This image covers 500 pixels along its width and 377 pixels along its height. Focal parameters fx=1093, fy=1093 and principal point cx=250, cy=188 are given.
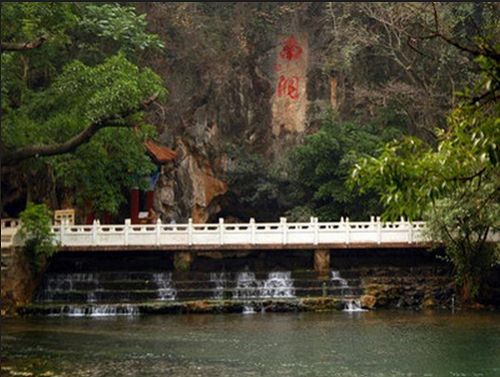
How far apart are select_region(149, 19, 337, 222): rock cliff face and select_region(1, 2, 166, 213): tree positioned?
7.15 m

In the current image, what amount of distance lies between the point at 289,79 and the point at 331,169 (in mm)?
6286

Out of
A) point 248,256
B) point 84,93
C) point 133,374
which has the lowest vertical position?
point 133,374

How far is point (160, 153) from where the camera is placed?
149 feet

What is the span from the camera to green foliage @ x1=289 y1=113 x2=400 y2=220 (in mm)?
44250

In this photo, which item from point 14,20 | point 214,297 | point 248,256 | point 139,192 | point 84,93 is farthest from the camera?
point 139,192

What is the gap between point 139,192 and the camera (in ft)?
148

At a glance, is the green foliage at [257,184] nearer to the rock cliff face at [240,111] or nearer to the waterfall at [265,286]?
the rock cliff face at [240,111]

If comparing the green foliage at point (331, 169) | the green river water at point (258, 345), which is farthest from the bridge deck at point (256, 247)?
the green foliage at point (331, 169)

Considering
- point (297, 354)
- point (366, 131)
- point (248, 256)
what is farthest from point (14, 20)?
point (366, 131)

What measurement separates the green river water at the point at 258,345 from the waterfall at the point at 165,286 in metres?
2.79

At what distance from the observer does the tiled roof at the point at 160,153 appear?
147 feet

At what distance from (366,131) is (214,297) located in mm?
13252

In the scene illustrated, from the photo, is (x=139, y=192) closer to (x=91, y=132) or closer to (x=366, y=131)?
(x=366, y=131)

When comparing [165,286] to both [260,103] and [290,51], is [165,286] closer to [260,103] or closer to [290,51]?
[260,103]
